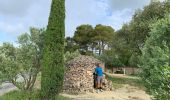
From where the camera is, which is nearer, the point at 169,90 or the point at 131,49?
the point at 169,90

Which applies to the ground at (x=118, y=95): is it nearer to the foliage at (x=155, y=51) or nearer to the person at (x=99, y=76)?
the person at (x=99, y=76)

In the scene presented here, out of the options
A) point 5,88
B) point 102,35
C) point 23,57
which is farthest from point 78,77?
point 102,35

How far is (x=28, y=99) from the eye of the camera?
20453 mm

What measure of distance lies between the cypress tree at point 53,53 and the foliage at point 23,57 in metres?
0.63

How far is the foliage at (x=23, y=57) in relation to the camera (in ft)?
63.9

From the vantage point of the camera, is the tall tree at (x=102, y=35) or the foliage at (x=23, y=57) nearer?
the foliage at (x=23, y=57)

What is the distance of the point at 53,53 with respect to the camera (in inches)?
794

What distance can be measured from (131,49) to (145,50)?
2502 centimetres

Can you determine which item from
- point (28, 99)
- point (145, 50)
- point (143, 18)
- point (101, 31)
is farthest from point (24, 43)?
point (101, 31)

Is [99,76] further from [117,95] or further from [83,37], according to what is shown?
[83,37]

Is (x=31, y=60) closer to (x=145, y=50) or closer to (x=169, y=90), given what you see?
(x=145, y=50)

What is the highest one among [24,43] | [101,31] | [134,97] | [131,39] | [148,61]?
[101,31]

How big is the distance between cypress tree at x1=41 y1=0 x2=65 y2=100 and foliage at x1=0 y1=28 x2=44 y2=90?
632 millimetres

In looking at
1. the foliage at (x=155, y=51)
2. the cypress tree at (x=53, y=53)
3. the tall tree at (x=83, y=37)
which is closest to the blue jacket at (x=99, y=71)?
the cypress tree at (x=53, y=53)
